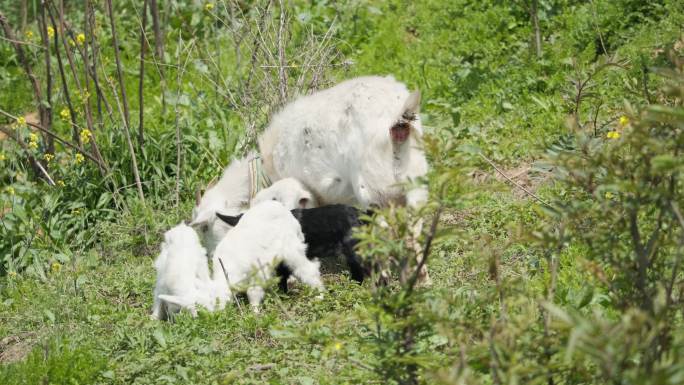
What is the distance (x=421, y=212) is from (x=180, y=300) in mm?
2719

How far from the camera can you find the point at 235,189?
7.43 m

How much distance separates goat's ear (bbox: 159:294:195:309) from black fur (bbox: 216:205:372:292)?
3.23ft

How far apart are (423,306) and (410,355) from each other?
0.21 metres

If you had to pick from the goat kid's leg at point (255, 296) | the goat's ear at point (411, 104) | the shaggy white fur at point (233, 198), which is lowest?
the goat kid's leg at point (255, 296)

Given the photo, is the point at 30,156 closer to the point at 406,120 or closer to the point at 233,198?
the point at 233,198

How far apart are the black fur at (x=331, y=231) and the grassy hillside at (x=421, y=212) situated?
222 millimetres

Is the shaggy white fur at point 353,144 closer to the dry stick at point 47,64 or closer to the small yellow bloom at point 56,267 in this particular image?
the small yellow bloom at point 56,267

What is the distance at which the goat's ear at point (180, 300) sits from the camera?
5750mm

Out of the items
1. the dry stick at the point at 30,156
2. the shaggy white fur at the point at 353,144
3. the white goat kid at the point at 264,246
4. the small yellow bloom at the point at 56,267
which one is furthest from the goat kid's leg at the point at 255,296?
the dry stick at the point at 30,156

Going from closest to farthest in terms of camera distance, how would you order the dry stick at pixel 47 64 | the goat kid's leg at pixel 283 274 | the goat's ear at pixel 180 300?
1. the goat's ear at pixel 180 300
2. the goat kid's leg at pixel 283 274
3. the dry stick at pixel 47 64

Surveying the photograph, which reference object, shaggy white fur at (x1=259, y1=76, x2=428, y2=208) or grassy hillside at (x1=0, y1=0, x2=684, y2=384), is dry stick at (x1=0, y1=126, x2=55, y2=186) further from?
shaggy white fur at (x1=259, y1=76, x2=428, y2=208)

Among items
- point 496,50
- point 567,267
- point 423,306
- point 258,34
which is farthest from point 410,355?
point 496,50

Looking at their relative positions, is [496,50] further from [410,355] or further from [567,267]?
[410,355]

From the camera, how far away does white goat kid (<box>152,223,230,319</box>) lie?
5.82m
